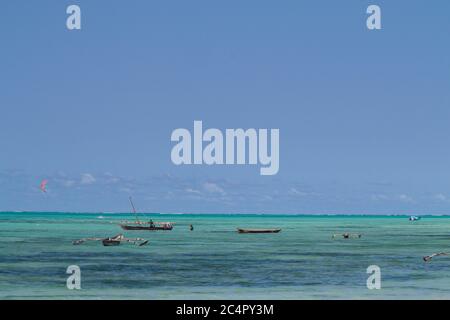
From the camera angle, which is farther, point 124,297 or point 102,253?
point 102,253

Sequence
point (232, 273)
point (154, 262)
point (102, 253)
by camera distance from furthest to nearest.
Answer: point (102, 253)
point (154, 262)
point (232, 273)

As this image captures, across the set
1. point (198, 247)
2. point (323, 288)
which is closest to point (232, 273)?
point (323, 288)

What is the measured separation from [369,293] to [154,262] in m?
23.9

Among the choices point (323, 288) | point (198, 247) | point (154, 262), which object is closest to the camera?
point (323, 288)

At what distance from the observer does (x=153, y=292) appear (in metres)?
42.3
